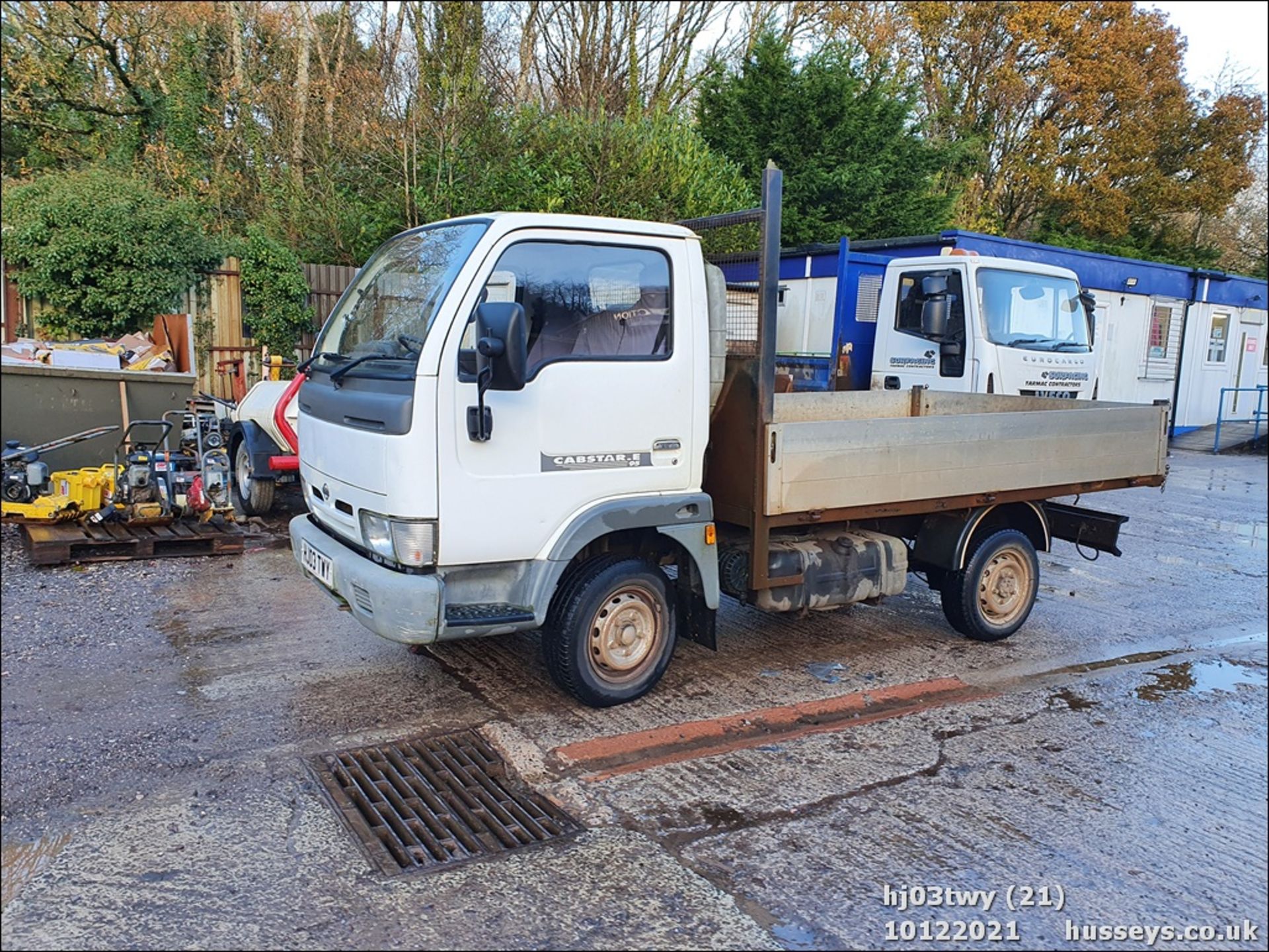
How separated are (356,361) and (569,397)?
1.06m

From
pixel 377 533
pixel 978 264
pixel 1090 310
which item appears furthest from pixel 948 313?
pixel 377 533

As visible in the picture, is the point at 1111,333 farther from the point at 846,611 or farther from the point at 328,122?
the point at 328,122

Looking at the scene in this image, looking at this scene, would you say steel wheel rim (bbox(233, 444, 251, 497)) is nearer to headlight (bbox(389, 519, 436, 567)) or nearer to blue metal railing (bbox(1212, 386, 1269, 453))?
headlight (bbox(389, 519, 436, 567))

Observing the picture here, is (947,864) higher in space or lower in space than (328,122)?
lower

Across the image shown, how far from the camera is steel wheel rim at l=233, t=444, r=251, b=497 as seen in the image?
9000mm

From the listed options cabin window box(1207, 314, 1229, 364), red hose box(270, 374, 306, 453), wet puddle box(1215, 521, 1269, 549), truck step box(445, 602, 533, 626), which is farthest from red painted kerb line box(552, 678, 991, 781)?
cabin window box(1207, 314, 1229, 364)

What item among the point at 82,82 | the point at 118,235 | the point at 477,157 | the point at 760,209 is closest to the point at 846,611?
the point at 760,209

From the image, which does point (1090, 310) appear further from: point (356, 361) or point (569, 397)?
point (356, 361)

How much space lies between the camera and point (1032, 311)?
9.84 m

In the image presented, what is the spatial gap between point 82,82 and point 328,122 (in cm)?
515

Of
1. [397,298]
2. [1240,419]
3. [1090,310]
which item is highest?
[1090,310]

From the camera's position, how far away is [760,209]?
503cm

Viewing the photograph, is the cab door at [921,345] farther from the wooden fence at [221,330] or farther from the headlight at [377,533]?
the wooden fence at [221,330]

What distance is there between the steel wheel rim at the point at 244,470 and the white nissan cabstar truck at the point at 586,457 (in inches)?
162
